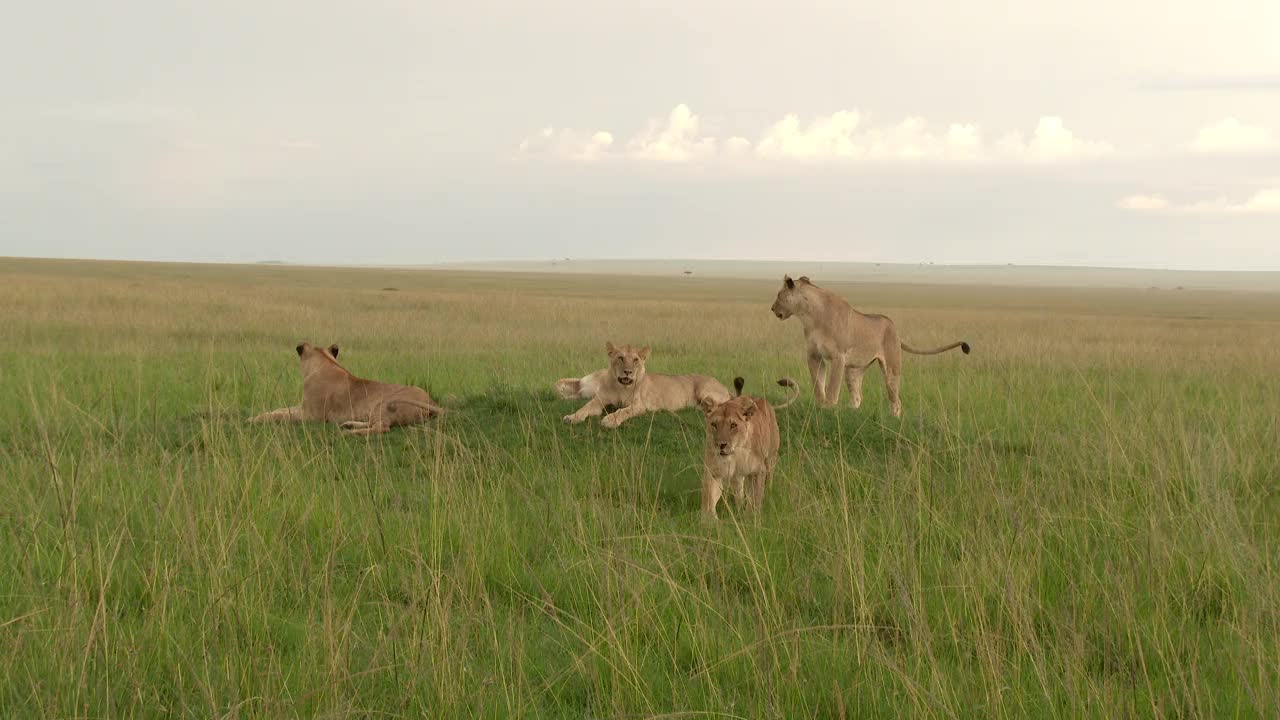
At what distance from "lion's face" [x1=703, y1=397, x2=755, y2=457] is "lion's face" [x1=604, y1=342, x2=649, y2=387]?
2.35 metres

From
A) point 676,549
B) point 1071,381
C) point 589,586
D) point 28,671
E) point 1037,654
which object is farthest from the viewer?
point 1071,381

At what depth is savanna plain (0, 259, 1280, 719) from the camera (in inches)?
149

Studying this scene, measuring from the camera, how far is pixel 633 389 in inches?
383

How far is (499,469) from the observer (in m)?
7.93

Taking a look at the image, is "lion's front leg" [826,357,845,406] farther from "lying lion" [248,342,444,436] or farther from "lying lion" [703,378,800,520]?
"lying lion" [248,342,444,436]

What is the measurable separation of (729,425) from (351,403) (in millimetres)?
4269

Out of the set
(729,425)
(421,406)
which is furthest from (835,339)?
(729,425)

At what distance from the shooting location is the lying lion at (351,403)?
9188 millimetres

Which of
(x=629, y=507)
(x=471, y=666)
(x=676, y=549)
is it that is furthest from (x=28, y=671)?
(x=629, y=507)

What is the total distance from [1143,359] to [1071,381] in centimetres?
463

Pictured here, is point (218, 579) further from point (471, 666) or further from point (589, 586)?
point (589, 586)

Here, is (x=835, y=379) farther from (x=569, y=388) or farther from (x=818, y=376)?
(x=569, y=388)

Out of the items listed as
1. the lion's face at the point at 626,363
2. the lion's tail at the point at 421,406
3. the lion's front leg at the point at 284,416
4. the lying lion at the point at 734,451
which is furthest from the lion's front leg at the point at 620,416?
the lion's front leg at the point at 284,416

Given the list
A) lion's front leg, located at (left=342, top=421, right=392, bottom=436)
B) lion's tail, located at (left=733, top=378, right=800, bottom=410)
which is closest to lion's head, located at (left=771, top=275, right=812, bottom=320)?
lion's tail, located at (left=733, top=378, right=800, bottom=410)
